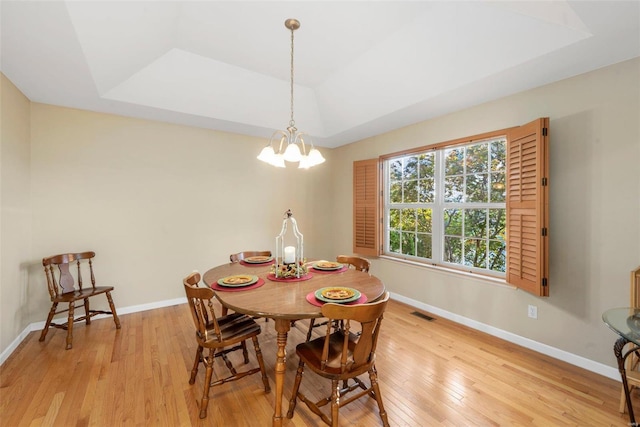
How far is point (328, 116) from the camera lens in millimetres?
3857

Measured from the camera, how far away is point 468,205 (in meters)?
3.06

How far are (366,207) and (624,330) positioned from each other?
2.96 meters

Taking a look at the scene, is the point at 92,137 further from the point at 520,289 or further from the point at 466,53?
the point at 520,289

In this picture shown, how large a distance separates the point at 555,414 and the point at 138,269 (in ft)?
13.8

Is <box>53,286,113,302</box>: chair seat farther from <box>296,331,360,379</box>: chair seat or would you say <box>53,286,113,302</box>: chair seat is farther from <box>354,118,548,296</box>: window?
<box>354,118,548,296</box>: window

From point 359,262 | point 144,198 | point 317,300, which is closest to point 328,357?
point 317,300

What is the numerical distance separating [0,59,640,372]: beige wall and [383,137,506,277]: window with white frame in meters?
0.23

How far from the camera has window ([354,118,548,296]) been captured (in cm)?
234

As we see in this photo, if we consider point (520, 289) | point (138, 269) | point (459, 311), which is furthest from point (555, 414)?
point (138, 269)

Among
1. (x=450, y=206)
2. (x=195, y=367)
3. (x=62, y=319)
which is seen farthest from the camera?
(x=450, y=206)

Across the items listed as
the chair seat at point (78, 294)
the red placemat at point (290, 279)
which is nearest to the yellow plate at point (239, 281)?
the red placemat at point (290, 279)

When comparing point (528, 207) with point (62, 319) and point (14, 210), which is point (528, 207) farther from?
point (62, 319)

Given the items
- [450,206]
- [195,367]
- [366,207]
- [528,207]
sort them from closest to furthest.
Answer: [195,367]
[528,207]
[450,206]
[366,207]

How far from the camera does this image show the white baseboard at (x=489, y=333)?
2131mm
